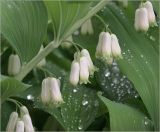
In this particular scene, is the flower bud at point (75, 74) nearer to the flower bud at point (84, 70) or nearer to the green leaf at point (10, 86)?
the flower bud at point (84, 70)

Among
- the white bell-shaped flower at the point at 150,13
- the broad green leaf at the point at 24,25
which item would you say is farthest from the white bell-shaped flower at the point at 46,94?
the white bell-shaped flower at the point at 150,13

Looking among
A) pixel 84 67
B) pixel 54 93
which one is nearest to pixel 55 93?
pixel 54 93

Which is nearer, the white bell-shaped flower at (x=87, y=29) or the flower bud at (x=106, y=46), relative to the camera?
the flower bud at (x=106, y=46)

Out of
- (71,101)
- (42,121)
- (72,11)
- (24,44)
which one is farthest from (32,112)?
(72,11)

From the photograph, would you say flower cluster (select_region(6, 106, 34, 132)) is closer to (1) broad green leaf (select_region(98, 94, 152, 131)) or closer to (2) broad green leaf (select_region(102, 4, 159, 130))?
(1) broad green leaf (select_region(98, 94, 152, 131))

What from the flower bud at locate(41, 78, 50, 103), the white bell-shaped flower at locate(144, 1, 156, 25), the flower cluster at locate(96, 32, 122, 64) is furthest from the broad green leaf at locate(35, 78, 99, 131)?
the white bell-shaped flower at locate(144, 1, 156, 25)

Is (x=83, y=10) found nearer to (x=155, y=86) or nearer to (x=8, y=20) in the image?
(x=8, y=20)

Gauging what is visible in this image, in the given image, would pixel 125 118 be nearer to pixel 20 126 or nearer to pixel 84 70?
pixel 84 70
